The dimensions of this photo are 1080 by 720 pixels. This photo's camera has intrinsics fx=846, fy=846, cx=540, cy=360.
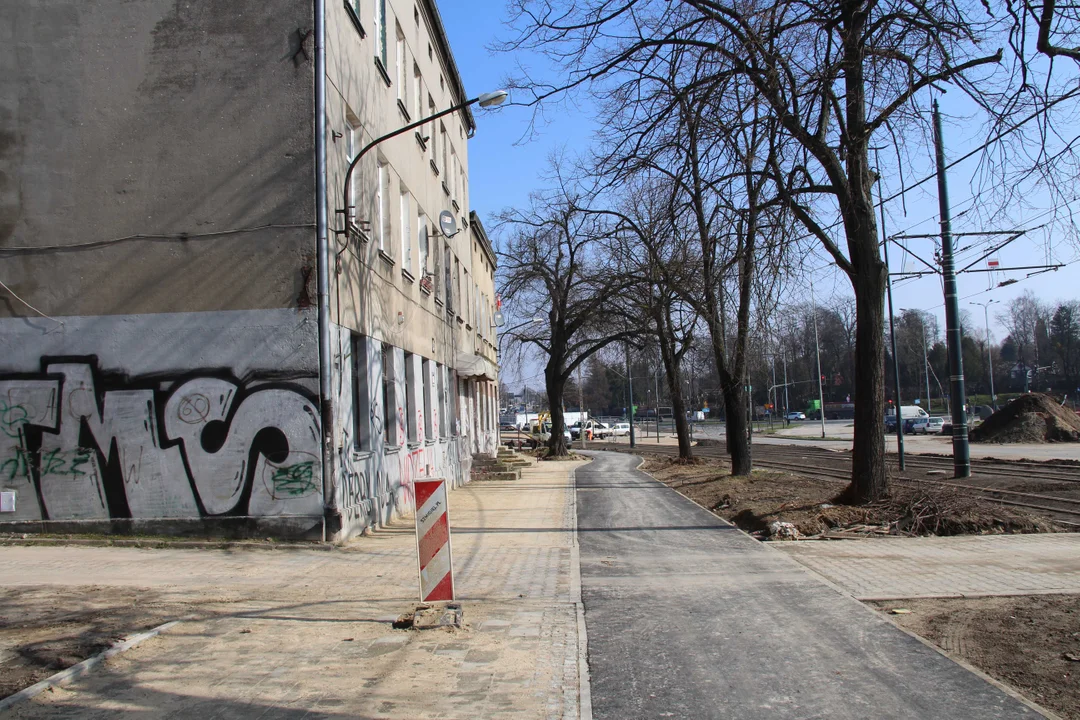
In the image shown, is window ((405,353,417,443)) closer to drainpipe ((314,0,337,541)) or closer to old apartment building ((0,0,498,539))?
old apartment building ((0,0,498,539))

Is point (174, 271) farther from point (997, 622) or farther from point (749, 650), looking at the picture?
point (997, 622)

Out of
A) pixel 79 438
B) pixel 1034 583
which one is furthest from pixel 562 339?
pixel 1034 583

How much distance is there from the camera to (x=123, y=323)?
36.2 feet

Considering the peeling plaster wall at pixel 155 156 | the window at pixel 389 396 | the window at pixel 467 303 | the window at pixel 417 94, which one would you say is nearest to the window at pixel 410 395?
the window at pixel 389 396

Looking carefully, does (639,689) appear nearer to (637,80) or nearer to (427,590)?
(427,590)

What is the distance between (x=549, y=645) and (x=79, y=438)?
25.6ft

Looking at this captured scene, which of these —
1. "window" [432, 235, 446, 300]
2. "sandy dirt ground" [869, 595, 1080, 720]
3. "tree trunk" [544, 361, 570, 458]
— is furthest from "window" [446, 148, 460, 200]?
"sandy dirt ground" [869, 595, 1080, 720]

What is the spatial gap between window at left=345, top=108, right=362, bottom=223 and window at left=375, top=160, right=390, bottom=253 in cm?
110

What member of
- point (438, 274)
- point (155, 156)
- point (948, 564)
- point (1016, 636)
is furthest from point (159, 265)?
point (438, 274)

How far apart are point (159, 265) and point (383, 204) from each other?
482 centimetres

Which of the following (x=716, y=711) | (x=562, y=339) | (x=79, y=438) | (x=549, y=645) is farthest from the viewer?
(x=562, y=339)

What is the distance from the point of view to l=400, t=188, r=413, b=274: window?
56.2ft

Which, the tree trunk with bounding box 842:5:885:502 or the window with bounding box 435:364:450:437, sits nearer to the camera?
the tree trunk with bounding box 842:5:885:502

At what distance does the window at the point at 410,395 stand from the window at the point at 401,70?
515 centimetres
